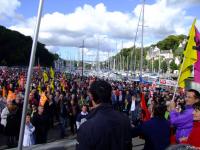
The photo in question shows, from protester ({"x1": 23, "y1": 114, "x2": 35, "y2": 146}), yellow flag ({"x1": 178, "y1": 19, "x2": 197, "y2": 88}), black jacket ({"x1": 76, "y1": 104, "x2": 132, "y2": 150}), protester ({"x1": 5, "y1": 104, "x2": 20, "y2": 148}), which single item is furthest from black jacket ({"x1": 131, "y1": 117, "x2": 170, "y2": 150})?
protester ({"x1": 5, "y1": 104, "x2": 20, "y2": 148})

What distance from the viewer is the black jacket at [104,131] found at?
3738 millimetres

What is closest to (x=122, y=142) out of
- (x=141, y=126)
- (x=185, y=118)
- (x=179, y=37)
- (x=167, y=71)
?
(x=141, y=126)

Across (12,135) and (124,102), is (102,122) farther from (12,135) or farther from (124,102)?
(124,102)

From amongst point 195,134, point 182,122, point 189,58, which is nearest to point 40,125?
point 189,58

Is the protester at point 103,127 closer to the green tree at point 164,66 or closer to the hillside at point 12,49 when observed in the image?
the hillside at point 12,49

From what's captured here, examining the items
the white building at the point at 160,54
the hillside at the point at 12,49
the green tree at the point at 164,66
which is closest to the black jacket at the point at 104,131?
the hillside at the point at 12,49

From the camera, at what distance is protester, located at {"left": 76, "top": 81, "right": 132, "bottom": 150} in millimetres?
3741

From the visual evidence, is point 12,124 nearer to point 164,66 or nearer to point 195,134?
point 195,134

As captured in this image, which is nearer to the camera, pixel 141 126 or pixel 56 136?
pixel 141 126

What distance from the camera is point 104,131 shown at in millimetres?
3791

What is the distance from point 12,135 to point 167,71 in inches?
4883

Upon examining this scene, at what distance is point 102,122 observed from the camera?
150 inches

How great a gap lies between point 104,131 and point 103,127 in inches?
1.3

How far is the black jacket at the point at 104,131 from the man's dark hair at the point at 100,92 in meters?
0.07
